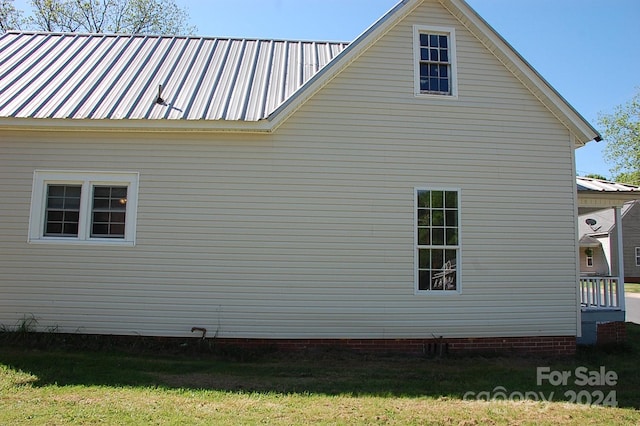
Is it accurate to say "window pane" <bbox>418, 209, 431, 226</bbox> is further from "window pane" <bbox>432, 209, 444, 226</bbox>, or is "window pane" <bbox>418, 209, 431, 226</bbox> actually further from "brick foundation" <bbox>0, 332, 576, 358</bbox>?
"brick foundation" <bbox>0, 332, 576, 358</bbox>

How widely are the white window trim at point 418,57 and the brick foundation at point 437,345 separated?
16.2ft

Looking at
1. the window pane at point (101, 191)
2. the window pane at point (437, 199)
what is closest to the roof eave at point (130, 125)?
the window pane at point (101, 191)

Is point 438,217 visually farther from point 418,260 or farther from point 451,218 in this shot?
point 418,260

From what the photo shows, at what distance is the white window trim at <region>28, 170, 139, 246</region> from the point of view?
898 cm

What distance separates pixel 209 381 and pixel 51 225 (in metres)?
4.71

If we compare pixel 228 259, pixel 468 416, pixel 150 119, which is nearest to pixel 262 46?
pixel 150 119

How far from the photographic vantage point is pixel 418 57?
9.82 m

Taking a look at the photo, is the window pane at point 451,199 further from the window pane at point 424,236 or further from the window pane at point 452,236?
the window pane at point 424,236

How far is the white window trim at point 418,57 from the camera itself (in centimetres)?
970

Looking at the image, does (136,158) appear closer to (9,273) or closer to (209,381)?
(9,273)

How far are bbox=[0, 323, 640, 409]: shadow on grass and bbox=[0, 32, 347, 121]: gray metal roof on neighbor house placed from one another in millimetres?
4246

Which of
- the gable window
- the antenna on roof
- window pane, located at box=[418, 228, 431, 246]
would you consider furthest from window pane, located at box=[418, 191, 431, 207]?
the gable window

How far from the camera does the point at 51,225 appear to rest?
30.0ft

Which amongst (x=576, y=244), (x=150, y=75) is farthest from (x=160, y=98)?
(x=576, y=244)
